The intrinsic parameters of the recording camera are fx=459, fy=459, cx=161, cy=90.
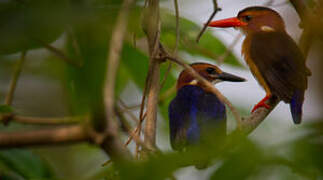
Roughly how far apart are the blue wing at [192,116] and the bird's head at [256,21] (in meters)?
0.57

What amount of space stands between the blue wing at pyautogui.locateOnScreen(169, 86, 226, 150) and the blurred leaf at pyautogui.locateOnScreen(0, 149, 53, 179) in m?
0.73

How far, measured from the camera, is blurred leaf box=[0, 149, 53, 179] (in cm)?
150

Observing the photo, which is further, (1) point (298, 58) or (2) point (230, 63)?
(2) point (230, 63)

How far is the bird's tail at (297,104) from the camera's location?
7.25ft

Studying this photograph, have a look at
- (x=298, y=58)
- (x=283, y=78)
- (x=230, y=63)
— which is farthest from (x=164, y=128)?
(x=298, y=58)

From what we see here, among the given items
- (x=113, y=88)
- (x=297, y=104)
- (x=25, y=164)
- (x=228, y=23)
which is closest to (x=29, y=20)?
(x=113, y=88)

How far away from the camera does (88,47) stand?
20.3 inches

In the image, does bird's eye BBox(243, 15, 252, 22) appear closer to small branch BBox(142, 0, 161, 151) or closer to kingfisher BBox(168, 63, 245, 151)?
kingfisher BBox(168, 63, 245, 151)

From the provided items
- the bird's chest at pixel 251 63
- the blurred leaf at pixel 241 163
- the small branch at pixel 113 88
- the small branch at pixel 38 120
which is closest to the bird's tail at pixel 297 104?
the bird's chest at pixel 251 63

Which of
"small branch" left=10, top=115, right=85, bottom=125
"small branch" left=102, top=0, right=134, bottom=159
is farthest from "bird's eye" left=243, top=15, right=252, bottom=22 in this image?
"small branch" left=102, top=0, right=134, bottom=159

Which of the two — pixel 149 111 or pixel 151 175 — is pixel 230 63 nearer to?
pixel 149 111

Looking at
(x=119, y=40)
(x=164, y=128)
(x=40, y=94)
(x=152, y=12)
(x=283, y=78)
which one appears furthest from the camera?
(x=40, y=94)

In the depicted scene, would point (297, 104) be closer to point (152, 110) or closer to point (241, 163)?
point (152, 110)

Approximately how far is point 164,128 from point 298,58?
1.02 metres
